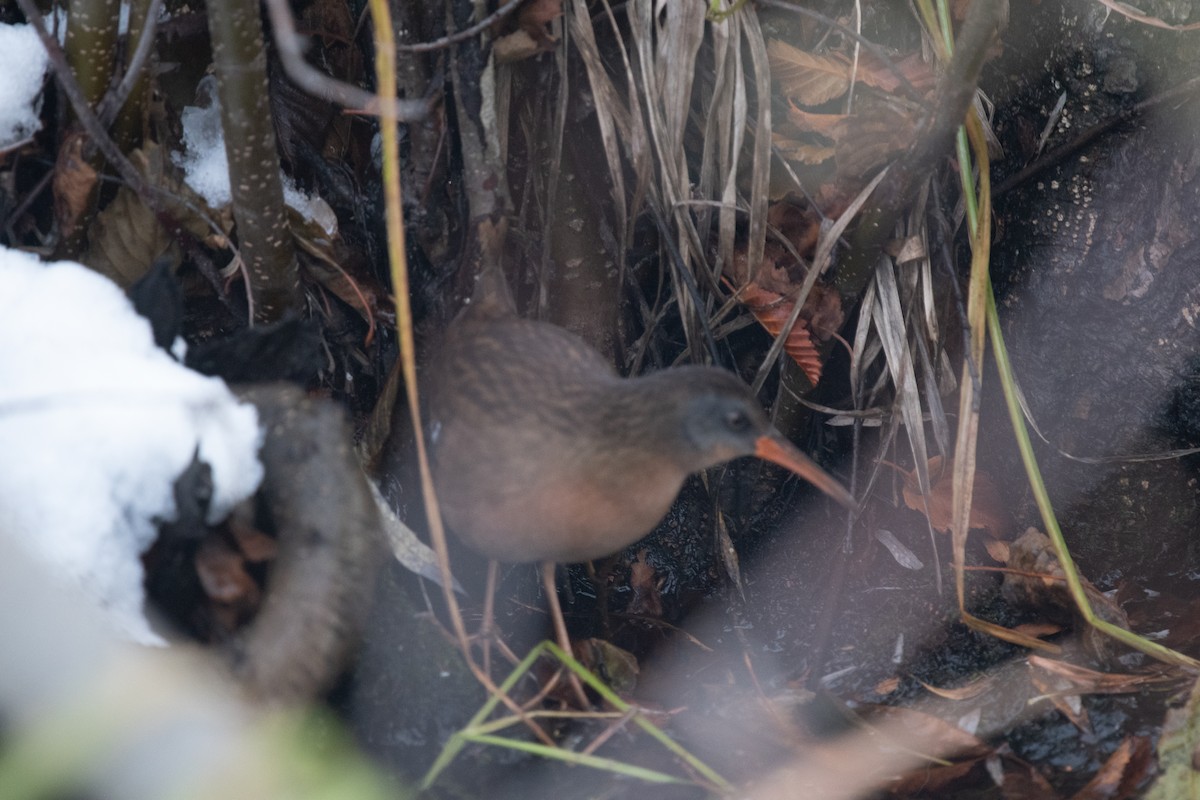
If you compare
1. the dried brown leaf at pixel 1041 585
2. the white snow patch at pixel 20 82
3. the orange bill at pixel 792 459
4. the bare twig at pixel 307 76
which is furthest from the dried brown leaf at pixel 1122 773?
the white snow patch at pixel 20 82

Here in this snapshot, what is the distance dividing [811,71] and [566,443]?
1018mm

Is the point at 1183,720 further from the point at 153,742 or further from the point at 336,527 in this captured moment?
the point at 153,742

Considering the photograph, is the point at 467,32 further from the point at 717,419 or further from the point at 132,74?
the point at 717,419

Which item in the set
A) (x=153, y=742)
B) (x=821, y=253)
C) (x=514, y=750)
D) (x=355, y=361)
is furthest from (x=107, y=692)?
(x=821, y=253)

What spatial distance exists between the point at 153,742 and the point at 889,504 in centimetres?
166

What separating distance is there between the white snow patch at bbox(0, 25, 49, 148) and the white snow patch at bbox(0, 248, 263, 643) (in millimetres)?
543

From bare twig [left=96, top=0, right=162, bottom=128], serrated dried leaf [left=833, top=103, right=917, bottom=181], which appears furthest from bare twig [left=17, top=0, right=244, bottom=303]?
serrated dried leaf [left=833, top=103, right=917, bottom=181]

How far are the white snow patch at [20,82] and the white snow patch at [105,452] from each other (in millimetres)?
543

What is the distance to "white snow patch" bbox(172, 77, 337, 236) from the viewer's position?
7.14 feet

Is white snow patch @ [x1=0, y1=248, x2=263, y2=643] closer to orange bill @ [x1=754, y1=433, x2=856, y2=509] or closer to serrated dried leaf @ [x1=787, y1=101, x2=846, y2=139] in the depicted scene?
orange bill @ [x1=754, y1=433, x2=856, y2=509]

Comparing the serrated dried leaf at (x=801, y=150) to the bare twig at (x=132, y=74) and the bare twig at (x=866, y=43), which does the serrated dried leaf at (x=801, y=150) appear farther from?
the bare twig at (x=132, y=74)

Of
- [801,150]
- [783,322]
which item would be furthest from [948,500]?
[801,150]

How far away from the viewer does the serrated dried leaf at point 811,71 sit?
2330mm

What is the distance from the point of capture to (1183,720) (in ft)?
6.27
